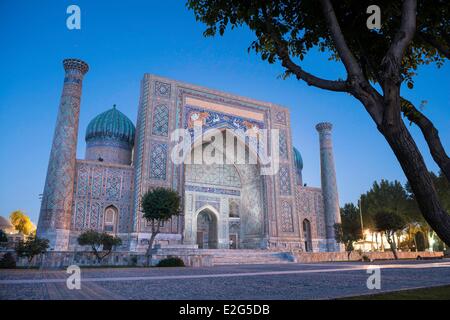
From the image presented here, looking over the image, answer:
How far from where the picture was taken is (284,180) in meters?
20.6

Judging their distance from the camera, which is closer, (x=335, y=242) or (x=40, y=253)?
(x=40, y=253)

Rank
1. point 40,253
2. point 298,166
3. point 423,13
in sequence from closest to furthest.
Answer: point 423,13 < point 40,253 < point 298,166

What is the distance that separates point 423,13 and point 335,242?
19725 millimetres

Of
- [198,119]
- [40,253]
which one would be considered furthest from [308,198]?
[40,253]

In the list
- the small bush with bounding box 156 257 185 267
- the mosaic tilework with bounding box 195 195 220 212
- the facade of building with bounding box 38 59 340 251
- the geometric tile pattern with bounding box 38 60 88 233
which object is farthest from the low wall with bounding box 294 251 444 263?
the geometric tile pattern with bounding box 38 60 88 233

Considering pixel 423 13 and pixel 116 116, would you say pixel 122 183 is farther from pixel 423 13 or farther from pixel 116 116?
pixel 423 13

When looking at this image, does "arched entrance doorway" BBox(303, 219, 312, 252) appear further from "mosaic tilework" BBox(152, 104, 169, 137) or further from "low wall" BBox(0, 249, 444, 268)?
"mosaic tilework" BBox(152, 104, 169, 137)

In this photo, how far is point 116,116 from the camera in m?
19.8

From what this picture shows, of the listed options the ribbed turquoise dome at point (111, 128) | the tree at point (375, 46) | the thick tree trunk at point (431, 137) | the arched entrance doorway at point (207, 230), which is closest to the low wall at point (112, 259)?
the arched entrance doorway at point (207, 230)

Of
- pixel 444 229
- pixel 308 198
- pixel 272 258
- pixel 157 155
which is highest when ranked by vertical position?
pixel 157 155

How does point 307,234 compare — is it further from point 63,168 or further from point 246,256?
point 63,168

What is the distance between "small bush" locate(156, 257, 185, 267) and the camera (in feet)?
38.4

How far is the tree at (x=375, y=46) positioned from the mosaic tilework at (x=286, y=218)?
1522 cm

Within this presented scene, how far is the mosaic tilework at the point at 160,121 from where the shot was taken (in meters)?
16.9
